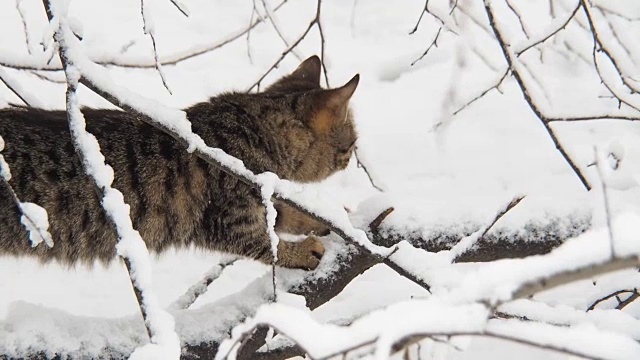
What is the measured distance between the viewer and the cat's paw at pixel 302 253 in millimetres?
2857

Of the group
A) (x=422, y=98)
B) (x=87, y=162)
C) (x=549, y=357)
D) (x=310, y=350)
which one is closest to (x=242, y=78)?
(x=422, y=98)

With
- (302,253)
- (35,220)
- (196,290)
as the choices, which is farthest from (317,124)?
(35,220)

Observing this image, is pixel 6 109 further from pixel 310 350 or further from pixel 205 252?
pixel 310 350

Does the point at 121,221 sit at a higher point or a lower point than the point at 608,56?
lower

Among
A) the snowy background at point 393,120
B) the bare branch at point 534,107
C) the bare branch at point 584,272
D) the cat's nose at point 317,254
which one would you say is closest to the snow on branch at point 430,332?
the bare branch at point 584,272

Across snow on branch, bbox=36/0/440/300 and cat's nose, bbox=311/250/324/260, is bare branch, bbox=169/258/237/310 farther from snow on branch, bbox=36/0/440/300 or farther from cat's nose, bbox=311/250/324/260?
snow on branch, bbox=36/0/440/300

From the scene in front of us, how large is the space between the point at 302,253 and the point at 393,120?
7.51 feet

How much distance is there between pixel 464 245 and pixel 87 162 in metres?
0.88

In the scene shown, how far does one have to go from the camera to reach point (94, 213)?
2.95 m

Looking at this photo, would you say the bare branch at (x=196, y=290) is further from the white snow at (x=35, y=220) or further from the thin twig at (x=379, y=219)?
the white snow at (x=35, y=220)

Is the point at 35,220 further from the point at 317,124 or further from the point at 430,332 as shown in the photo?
the point at 317,124

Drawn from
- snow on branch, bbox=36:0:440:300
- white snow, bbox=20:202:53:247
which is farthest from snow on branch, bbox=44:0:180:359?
white snow, bbox=20:202:53:247

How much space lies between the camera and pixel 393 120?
198 inches

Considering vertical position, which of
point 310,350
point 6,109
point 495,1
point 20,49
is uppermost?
point 495,1
